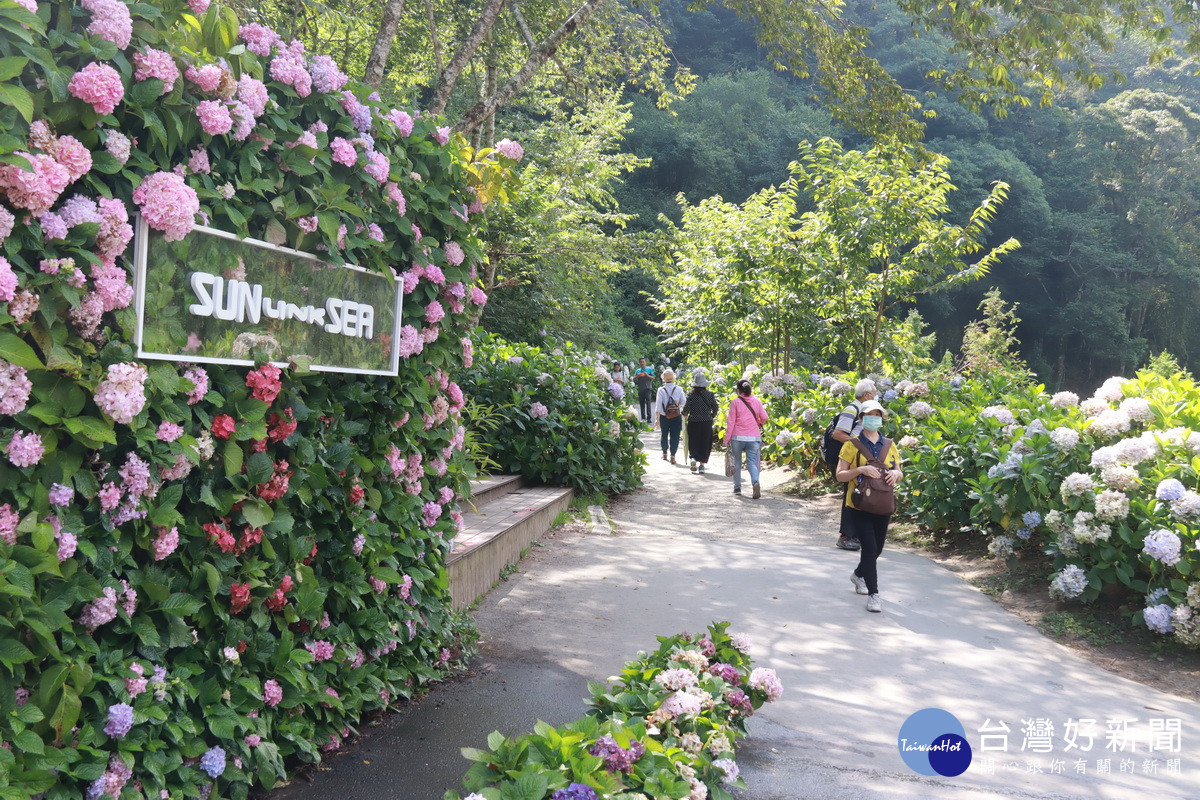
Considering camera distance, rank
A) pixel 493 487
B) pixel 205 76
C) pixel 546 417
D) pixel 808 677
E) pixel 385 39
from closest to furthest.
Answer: pixel 205 76
pixel 808 677
pixel 385 39
pixel 493 487
pixel 546 417

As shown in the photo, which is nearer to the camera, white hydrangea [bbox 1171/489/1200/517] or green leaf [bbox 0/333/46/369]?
green leaf [bbox 0/333/46/369]

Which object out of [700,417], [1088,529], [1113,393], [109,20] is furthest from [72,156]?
[700,417]

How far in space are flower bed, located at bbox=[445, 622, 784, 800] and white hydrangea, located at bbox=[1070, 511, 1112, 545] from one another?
3.54 meters

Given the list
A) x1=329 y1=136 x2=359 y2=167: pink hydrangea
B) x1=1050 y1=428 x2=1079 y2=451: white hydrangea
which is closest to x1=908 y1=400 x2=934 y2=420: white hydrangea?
x1=1050 y1=428 x2=1079 y2=451: white hydrangea

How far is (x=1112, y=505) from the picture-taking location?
244 inches

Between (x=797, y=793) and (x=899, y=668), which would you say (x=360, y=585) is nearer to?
(x=797, y=793)

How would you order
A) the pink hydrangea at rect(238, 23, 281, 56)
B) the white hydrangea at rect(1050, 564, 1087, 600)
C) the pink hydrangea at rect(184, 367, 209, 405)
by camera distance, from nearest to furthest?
the pink hydrangea at rect(184, 367, 209, 405), the pink hydrangea at rect(238, 23, 281, 56), the white hydrangea at rect(1050, 564, 1087, 600)

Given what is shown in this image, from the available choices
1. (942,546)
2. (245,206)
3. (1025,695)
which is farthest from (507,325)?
(245,206)

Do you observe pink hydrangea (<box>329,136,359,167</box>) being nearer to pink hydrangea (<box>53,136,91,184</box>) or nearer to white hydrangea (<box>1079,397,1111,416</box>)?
pink hydrangea (<box>53,136,91,184</box>)

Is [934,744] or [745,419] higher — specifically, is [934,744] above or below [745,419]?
below

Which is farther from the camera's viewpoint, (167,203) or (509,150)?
(509,150)

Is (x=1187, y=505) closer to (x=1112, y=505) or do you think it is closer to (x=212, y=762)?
(x=1112, y=505)

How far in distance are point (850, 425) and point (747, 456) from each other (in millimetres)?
4460

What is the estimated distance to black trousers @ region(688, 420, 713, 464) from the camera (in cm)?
1451
